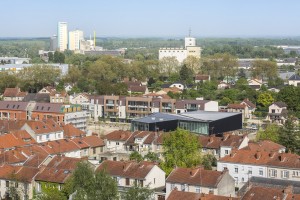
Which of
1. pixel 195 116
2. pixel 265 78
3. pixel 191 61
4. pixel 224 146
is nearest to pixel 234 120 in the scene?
pixel 195 116

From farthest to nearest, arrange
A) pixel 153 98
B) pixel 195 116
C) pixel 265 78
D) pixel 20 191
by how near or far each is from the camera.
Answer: pixel 265 78 → pixel 153 98 → pixel 195 116 → pixel 20 191

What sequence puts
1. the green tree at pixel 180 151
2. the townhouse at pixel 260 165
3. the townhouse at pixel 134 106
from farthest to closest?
the townhouse at pixel 134 106 < the green tree at pixel 180 151 < the townhouse at pixel 260 165

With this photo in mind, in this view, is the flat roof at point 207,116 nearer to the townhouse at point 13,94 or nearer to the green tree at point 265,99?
the green tree at point 265,99

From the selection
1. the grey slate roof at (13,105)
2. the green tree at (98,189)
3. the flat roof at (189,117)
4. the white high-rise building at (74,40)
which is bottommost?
the grey slate roof at (13,105)

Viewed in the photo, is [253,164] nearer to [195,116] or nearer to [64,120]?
[195,116]

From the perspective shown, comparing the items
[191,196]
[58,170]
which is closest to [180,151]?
[58,170]

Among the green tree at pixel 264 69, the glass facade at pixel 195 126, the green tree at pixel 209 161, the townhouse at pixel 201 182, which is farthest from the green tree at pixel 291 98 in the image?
the townhouse at pixel 201 182
